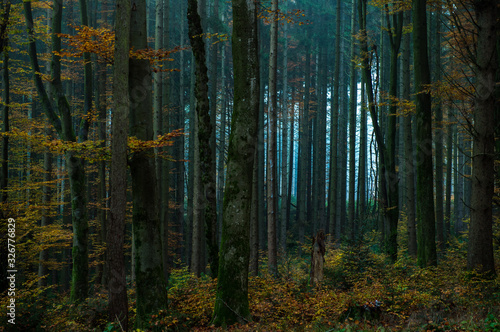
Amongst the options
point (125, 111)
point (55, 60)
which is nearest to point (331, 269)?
point (125, 111)

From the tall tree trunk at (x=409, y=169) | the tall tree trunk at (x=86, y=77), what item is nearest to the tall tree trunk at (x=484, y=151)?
the tall tree trunk at (x=409, y=169)

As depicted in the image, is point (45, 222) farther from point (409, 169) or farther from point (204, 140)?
point (409, 169)

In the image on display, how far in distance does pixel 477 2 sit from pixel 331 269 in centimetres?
771

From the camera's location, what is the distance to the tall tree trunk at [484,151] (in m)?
7.50

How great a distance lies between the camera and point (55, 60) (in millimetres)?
Answer: 10445

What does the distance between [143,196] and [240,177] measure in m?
2.08

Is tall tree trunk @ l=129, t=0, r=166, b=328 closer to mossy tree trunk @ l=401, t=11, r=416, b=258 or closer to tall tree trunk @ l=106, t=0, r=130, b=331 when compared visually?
tall tree trunk @ l=106, t=0, r=130, b=331

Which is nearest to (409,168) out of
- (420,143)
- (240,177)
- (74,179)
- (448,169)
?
(420,143)

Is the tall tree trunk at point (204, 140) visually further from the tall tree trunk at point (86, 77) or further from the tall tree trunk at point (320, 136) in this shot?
the tall tree trunk at point (320, 136)

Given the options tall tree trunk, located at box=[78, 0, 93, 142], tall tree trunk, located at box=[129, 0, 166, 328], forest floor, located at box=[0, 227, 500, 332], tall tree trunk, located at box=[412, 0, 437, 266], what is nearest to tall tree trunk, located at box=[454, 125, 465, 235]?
tall tree trunk, located at box=[412, 0, 437, 266]

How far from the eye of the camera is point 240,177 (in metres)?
5.97

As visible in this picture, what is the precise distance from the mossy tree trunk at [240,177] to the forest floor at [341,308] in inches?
16.8

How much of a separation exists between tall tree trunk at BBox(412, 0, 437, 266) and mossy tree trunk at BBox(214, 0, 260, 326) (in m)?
5.42

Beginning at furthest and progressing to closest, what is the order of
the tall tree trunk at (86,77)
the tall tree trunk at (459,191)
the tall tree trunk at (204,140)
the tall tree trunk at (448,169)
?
the tall tree trunk at (459,191), the tall tree trunk at (448,169), the tall tree trunk at (86,77), the tall tree trunk at (204,140)
